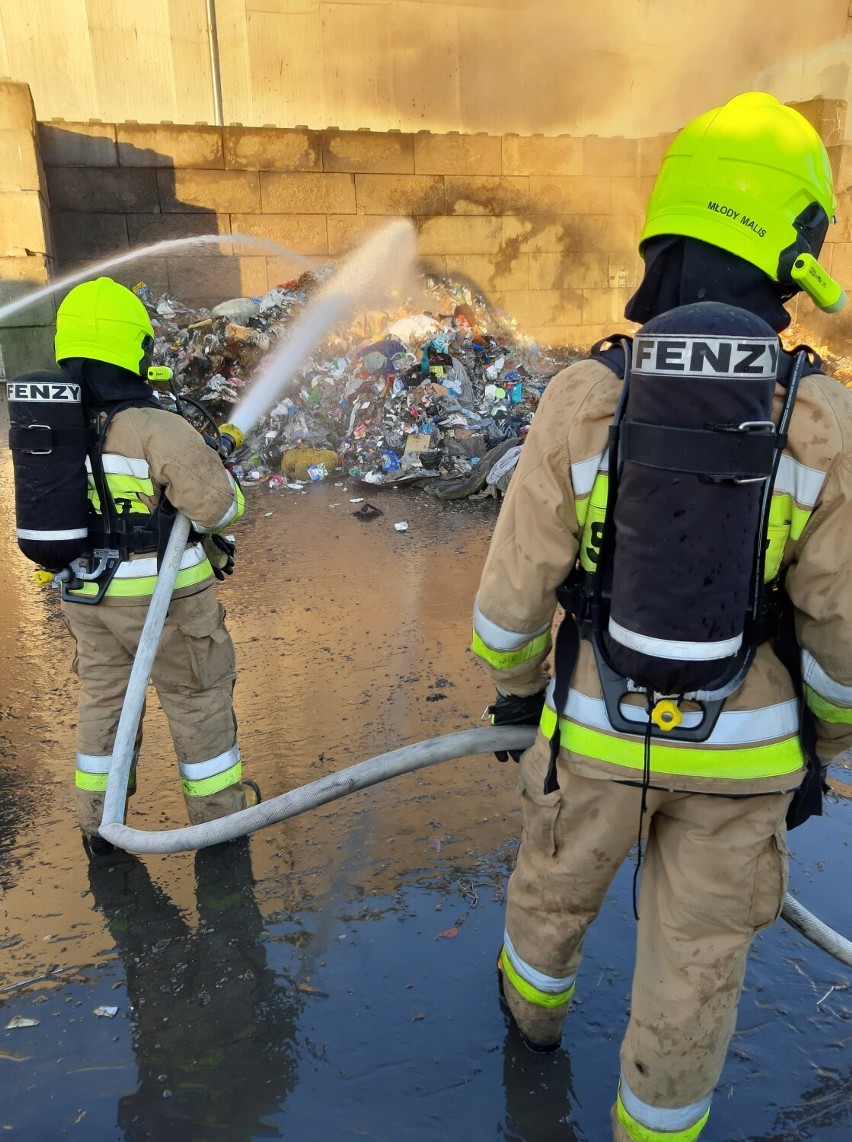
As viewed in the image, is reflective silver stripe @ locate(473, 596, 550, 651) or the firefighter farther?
the firefighter

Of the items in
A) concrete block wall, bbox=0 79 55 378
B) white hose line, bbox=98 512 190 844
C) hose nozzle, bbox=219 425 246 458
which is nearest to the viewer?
white hose line, bbox=98 512 190 844

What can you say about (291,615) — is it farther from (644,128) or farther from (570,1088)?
(644,128)

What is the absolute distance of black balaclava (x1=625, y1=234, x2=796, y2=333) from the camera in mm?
1443

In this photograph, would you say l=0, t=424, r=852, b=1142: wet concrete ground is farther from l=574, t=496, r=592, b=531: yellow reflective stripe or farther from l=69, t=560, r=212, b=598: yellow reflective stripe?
l=574, t=496, r=592, b=531: yellow reflective stripe

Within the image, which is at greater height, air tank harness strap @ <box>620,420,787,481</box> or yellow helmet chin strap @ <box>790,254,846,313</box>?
yellow helmet chin strap @ <box>790,254,846,313</box>

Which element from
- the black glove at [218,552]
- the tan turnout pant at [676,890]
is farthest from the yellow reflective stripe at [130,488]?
the tan turnout pant at [676,890]

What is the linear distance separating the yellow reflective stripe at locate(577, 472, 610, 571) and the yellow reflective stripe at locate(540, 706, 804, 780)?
352 mm

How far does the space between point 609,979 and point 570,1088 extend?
1.19 feet

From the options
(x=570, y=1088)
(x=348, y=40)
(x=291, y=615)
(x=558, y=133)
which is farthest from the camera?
(x=558, y=133)

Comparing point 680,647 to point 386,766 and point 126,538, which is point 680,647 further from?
point 126,538

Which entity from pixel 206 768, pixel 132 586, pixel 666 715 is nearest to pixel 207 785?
pixel 206 768

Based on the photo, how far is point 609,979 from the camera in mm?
2307

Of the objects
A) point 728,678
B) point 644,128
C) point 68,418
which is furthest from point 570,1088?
point 644,128

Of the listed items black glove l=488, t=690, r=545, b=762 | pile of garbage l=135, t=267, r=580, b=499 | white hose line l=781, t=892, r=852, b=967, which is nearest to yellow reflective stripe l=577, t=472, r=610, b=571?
black glove l=488, t=690, r=545, b=762
